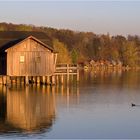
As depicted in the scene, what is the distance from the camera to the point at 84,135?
85.2 ft

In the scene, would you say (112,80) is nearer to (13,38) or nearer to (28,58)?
(13,38)

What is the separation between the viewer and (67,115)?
107 ft

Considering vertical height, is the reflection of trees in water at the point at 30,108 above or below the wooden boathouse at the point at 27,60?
below

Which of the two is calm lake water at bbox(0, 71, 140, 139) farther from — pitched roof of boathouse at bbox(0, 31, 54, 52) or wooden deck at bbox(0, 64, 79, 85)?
pitched roof of boathouse at bbox(0, 31, 54, 52)

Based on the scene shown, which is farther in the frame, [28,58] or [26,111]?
[28,58]

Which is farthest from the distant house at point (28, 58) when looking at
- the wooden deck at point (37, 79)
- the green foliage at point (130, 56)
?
the green foliage at point (130, 56)

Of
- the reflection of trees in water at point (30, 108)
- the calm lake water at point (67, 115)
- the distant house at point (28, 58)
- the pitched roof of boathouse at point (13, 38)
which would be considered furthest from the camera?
the pitched roof of boathouse at point (13, 38)

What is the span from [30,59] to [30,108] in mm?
21821

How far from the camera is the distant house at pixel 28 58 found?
185 feet

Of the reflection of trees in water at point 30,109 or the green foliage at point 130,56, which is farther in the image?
the green foliage at point 130,56

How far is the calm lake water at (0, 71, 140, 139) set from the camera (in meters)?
26.5

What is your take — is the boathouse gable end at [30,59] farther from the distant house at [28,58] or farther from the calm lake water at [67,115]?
the calm lake water at [67,115]

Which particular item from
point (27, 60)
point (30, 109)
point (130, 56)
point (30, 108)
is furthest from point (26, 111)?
point (130, 56)

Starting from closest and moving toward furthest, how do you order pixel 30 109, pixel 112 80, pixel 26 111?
1. pixel 26 111
2. pixel 30 109
3. pixel 112 80
